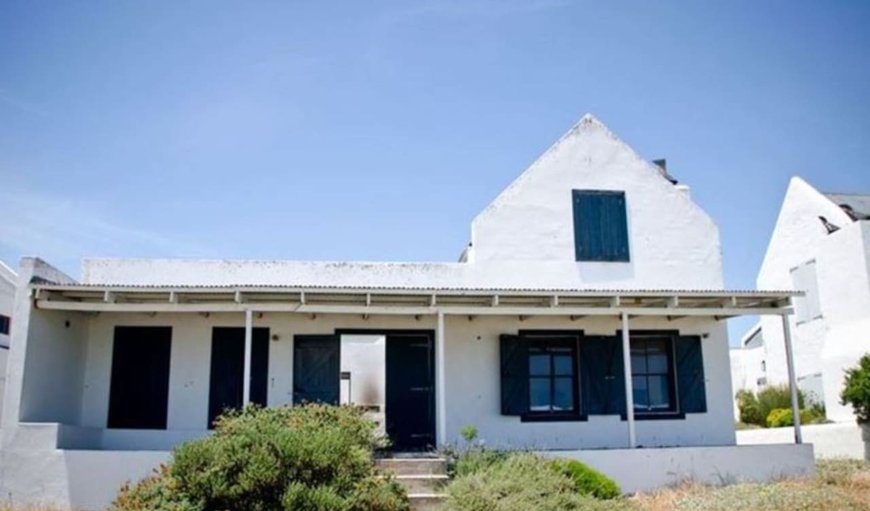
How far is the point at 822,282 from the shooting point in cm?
2086

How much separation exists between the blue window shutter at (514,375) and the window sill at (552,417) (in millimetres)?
140

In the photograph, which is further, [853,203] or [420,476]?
[853,203]

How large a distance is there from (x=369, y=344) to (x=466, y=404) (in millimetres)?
10087

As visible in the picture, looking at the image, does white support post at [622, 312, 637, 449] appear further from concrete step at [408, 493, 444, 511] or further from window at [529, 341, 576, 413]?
concrete step at [408, 493, 444, 511]

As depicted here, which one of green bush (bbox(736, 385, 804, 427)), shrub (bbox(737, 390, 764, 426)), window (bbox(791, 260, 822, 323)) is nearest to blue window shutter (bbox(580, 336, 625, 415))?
green bush (bbox(736, 385, 804, 427))

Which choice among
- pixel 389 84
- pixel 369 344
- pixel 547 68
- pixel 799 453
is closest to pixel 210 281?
pixel 389 84

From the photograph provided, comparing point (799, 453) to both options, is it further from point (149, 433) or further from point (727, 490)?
point (149, 433)

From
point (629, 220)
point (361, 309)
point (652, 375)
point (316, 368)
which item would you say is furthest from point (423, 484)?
point (629, 220)

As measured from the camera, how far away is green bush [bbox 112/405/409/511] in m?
9.12

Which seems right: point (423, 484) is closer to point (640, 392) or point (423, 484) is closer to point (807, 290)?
point (640, 392)

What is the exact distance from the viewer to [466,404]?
14.2m

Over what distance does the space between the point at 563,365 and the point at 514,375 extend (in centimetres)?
113

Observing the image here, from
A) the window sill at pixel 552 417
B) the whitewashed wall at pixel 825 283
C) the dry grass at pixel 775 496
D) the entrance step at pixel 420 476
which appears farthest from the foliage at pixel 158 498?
the whitewashed wall at pixel 825 283

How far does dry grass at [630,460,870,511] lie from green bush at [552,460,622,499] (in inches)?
17.5
